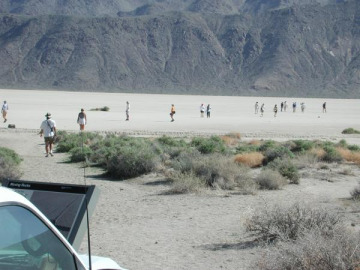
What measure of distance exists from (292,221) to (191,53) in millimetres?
148889

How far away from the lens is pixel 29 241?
3230mm

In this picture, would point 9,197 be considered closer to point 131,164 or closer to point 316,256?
point 316,256

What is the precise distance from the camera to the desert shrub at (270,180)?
47.5 feet

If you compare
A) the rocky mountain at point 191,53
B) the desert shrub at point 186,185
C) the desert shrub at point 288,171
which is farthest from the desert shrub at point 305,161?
the rocky mountain at point 191,53

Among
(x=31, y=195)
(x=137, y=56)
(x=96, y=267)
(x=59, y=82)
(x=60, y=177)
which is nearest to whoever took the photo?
(x=96, y=267)

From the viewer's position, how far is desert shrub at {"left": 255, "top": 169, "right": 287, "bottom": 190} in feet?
47.5

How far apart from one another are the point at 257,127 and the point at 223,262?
34796mm

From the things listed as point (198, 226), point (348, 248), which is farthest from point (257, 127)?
point (348, 248)

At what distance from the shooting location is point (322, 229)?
800 cm

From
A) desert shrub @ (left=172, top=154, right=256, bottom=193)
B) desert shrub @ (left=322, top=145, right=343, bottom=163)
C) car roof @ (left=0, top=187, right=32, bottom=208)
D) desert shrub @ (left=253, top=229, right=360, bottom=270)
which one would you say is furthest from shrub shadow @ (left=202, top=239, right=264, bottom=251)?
desert shrub @ (left=322, top=145, right=343, bottom=163)

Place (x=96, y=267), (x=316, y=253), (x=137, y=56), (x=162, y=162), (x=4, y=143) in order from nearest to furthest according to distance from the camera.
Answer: (x=96, y=267), (x=316, y=253), (x=162, y=162), (x=4, y=143), (x=137, y=56)

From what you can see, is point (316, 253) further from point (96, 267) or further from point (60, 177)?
point (60, 177)

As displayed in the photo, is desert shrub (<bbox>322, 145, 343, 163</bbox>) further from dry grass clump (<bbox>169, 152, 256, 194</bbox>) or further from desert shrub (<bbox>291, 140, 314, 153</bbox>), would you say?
dry grass clump (<bbox>169, 152, 256, 194</bbox>)

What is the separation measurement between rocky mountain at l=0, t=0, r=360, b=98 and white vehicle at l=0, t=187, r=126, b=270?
456ft
